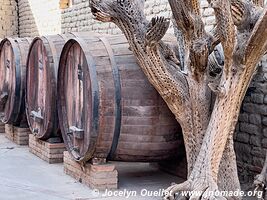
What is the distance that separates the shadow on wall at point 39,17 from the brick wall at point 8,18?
0.26 meters

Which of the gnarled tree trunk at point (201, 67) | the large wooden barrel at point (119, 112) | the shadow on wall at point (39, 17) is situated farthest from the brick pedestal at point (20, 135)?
the shadow on wall at point (39, 17)

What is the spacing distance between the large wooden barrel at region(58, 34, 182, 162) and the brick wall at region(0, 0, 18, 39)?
1016cm

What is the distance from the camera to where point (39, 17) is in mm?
12031

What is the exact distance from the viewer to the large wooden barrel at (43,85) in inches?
215

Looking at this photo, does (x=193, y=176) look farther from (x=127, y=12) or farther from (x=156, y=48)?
(x=127, y=12)

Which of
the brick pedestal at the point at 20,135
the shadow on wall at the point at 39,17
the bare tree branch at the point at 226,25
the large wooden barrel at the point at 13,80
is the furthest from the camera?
the shadow on wall at the point at 39,17

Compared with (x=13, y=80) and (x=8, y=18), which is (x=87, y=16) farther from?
(x=8, y=18)

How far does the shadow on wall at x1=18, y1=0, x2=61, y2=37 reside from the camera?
1085cm

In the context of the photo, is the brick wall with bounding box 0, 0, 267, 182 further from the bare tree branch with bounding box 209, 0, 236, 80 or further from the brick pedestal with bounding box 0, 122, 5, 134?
the brick pedestal with bounding box 0, 122, 5, 134

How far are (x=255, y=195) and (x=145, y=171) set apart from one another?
1.49m

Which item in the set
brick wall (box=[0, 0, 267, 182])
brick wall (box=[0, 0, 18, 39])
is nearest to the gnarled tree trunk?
brick wall (box=[0, 0, 267, 182])

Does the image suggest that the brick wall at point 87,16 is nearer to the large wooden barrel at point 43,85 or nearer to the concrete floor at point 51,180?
the large wooden barrel at point 43,85

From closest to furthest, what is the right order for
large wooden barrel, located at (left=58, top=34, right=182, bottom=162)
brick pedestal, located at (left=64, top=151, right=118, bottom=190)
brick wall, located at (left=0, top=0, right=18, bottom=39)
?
large wooden barrel, located at (left=58, top=34, right=182, bottom=162)
brick pedestal, located at (left=64, top=151, right=118, bottom=190)
brick wall, located at (left=0, top=0, right=18, bottom=39)

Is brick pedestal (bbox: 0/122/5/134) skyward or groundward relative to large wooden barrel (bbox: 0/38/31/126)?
groundward
